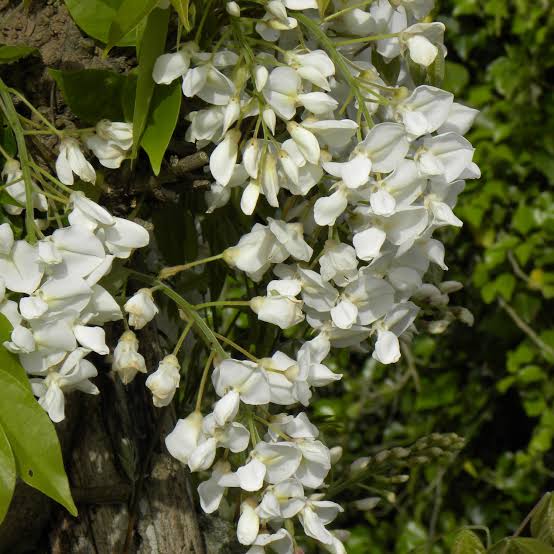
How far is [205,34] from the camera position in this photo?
652 millimetres

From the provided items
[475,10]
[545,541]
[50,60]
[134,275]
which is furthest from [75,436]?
[475,10]

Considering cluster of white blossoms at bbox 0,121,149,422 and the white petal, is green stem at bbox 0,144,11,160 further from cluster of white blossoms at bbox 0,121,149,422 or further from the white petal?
the white petal

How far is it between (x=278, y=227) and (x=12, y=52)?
8.4 inches

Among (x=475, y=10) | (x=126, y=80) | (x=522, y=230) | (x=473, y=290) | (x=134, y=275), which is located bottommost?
(x=473, y=290)

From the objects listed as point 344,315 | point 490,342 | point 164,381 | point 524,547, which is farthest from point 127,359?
point 490,342

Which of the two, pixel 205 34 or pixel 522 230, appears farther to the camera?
pixel 522 230

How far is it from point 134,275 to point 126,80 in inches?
5.0

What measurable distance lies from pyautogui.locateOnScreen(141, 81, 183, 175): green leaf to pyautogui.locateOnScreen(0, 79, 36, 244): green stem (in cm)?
7

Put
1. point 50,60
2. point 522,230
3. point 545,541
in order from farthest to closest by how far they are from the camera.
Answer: point 522,230, point 545,541, point 50,60

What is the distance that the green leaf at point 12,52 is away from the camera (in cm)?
66

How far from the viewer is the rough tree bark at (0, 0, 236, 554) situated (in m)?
0.78

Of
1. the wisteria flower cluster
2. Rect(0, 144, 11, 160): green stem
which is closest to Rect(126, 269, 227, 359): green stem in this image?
the wisteria flower cluster

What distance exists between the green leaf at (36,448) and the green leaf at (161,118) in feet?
0.57

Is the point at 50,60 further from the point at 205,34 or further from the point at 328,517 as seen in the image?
the point at 328,517
